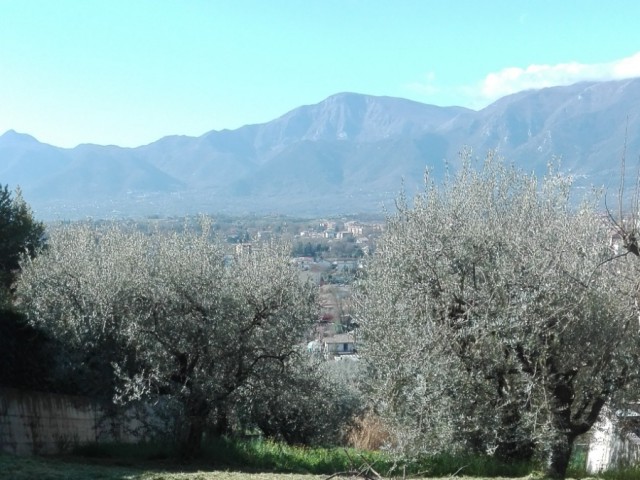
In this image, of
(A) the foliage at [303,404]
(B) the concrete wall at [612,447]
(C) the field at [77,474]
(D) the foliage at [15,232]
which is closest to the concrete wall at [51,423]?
(C) the field at [77,474]

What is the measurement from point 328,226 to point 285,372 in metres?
89.2

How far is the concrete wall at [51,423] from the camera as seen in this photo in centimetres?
1447

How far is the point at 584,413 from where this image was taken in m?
13.1

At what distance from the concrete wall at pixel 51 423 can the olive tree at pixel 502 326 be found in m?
6.10

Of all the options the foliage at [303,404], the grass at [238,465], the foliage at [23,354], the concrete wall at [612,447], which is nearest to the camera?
the grass at [238,465]

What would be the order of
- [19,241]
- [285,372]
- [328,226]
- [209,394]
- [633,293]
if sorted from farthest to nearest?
[328,226], [19,241], [285,372], [209,394], [633,293]

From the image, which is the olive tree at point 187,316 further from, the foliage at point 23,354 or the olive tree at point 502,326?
the olive tree at point 502,326

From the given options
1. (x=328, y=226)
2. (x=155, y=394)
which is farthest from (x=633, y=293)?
(x=328, y=226)

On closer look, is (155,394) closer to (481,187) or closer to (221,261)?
(221,261)

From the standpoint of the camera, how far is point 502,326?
11773mm

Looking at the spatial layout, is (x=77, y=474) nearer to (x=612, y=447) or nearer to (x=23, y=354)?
(x=23, y=354)

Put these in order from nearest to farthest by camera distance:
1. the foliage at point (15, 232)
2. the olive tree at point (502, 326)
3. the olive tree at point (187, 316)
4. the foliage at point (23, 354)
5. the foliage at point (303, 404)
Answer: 1. the olive tree at point (502, 326)
2. the olive tree at point (187, 316)
3. the foliage at point (303, 404)
4. the foliage at point (23, 354)
5. the foliage at point (15, 232)

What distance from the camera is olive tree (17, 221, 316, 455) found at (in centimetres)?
1438

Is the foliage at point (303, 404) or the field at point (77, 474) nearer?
the field at point (77, 474)
